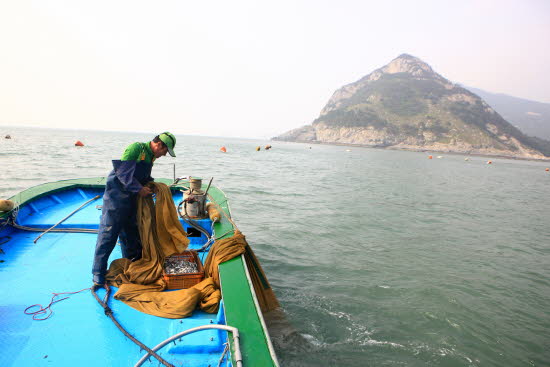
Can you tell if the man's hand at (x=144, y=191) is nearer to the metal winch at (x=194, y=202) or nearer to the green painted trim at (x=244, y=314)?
the green painted trim at (x=244, y=314)

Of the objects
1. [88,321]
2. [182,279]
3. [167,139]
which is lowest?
[88,321]

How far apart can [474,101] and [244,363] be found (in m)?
203

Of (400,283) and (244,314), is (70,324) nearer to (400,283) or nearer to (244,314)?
(244,314)

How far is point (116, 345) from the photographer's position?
2852 millimetres

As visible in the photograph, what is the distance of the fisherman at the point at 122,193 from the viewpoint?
370 cm

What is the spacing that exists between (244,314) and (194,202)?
345 centimetres

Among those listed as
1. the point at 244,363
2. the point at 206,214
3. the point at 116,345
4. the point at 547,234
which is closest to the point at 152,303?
the point at 116,345

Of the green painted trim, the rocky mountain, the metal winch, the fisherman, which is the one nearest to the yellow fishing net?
the fisherman

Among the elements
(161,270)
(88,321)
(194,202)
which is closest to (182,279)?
(161,270)

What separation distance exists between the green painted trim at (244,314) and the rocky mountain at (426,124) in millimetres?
149460

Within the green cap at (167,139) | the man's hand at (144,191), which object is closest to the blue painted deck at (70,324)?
the man's hand at (144,191)

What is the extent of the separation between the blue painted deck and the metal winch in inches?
69.6

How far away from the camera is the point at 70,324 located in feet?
10.1

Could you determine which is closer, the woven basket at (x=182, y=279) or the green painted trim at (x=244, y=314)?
the green painted trim at (x=244, y=314)
